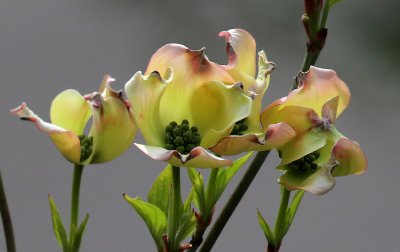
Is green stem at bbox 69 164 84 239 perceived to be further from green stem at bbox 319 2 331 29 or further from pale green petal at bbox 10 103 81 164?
green stem at bbox 319 2 331 29

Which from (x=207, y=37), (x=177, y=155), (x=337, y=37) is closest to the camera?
(x=177, y=155)

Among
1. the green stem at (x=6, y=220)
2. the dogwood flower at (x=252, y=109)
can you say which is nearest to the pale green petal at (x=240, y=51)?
the dogwood flower at (x=252, y=109)

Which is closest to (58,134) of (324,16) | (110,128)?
(110,128)

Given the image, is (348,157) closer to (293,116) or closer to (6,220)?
(293,116)

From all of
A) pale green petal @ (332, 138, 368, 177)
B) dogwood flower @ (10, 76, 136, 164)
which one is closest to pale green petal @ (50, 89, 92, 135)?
dogwood flower @ (10, 76, 136, 164)

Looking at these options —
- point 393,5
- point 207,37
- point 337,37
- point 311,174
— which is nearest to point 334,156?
point 311,174

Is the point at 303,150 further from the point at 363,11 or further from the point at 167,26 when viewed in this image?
the point at 363,11
